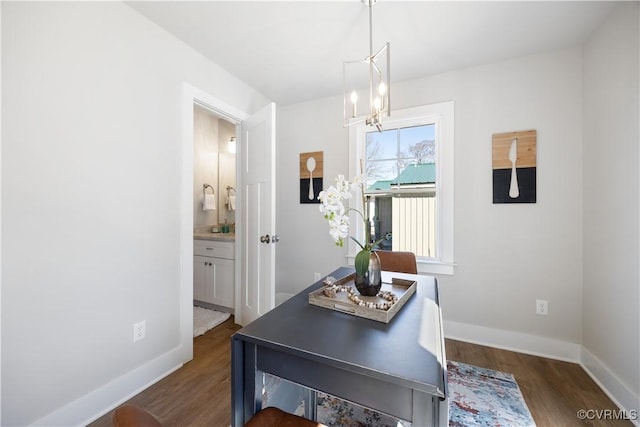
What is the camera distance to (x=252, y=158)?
2.53 m

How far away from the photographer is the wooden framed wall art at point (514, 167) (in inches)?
85.9

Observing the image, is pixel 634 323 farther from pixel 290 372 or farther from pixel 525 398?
pixel 290 372

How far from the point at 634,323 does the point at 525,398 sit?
29.5 inches

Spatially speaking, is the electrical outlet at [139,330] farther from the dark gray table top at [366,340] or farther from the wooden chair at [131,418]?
the wooden chair at [131,418]

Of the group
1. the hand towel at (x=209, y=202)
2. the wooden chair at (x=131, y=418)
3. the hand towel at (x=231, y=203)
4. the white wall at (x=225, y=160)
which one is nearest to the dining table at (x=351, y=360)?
the wooden chair at (x=131, y=418)

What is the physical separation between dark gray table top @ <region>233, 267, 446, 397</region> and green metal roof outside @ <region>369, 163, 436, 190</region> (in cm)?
164

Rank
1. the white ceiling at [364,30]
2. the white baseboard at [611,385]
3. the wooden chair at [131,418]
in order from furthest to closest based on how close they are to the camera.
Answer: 1. the white ceiling at [364,30]
2. the white baseboard at [611,385]
3. the wooden chair at [131,418]

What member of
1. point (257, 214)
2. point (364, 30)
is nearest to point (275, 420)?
point (257, 214)

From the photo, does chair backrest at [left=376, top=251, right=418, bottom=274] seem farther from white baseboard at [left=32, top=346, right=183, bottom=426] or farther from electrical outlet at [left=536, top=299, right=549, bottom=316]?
white baseboard at [left=32, top=346, right=183, bottom=426]

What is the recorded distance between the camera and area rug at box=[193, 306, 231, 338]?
2.57 meters

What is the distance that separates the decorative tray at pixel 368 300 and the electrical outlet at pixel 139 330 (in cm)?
130

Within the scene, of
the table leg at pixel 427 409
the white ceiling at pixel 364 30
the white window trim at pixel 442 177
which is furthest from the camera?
the white window trim at pixel 442 177

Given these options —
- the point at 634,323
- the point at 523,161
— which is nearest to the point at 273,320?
the point at 634,323

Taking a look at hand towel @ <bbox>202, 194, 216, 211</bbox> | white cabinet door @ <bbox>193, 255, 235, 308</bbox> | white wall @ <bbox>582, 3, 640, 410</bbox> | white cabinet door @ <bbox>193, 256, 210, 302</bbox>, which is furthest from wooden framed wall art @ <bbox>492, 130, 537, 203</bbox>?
hand towel @ <bbox>202, 194, 216, 211</bbox>
